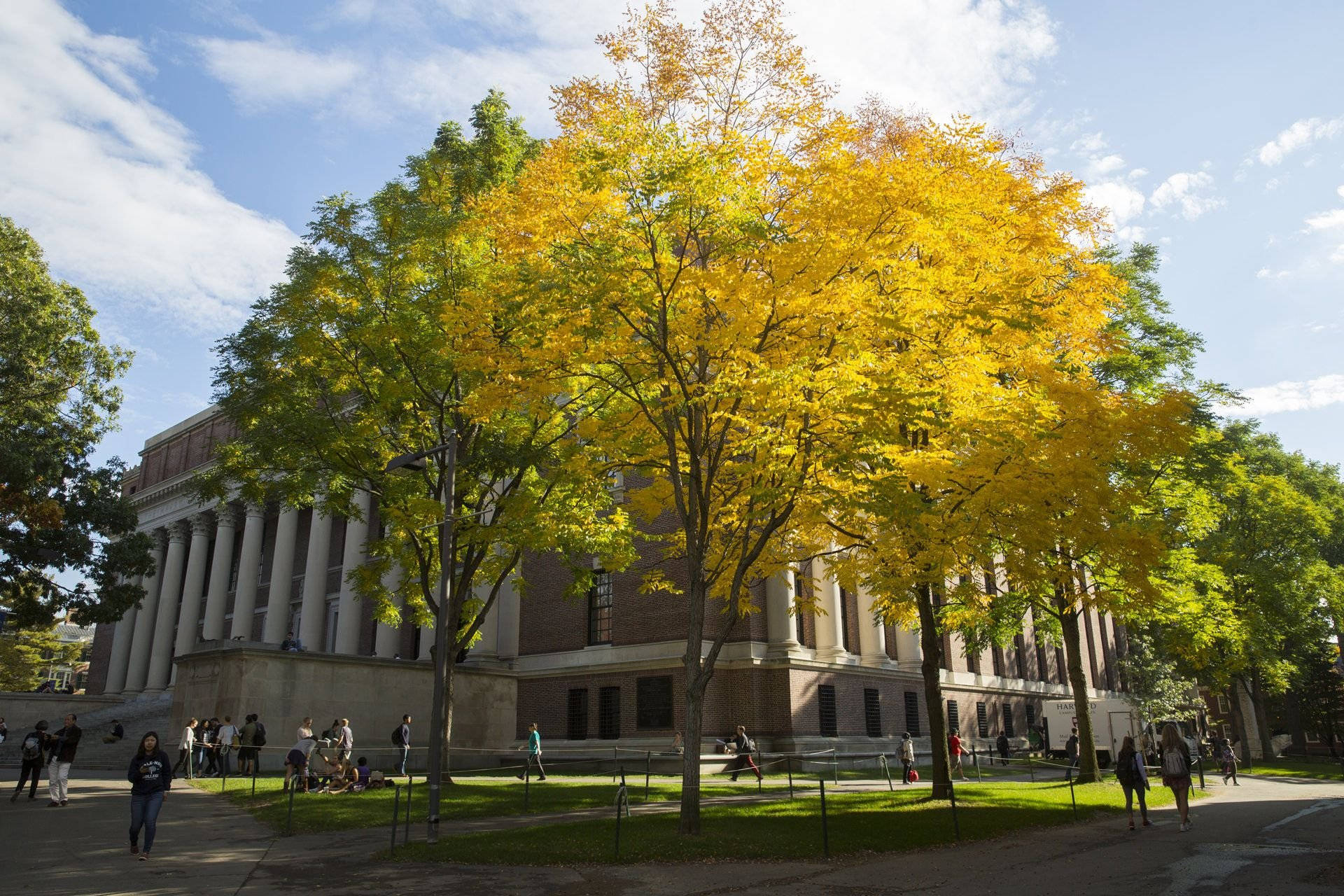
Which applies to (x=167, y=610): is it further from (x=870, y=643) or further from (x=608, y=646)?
→ (x=870, y=643)

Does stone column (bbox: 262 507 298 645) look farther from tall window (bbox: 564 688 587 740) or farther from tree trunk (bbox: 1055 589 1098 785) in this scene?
tree trunk (bbox: 1055 589 1098 785)

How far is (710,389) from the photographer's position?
13836 millimetres

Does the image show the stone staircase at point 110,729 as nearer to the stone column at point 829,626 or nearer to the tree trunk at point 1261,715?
the stone column at point 829,626

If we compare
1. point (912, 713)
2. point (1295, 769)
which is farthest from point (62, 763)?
point (1295, 769)

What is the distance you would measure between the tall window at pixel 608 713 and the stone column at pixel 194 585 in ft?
100

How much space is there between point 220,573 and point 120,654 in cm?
1394

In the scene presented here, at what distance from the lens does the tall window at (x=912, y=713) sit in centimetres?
3816

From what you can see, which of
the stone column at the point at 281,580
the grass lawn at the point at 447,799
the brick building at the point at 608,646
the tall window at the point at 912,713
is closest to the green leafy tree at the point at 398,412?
the grass lawn at the point at 447,799

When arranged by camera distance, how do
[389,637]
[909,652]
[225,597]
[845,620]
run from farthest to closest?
[225,597], [389,637], [909,652], [845,620]

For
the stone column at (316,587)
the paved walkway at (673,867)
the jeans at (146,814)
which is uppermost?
the stone column at (316,587)

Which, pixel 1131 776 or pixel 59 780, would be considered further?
pixel 59 780

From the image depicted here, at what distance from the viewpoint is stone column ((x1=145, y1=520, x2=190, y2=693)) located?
52281mm

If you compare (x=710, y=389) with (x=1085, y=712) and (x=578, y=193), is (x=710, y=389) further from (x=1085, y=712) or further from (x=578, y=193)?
(x=1085, y=712)

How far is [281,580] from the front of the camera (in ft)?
153
